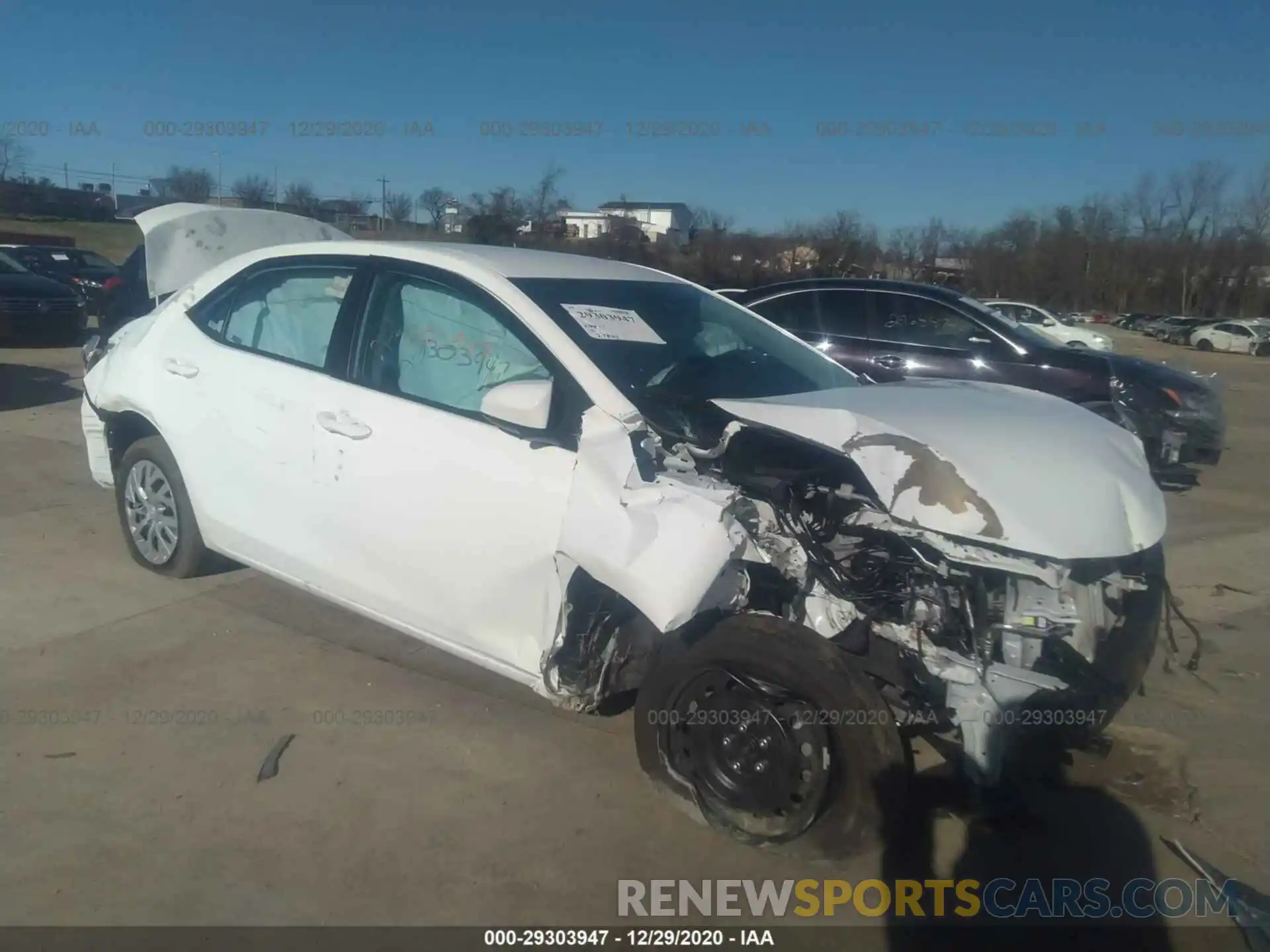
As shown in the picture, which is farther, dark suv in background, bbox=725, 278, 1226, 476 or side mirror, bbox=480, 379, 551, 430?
dark suv in background, bbox=725, 278, 1226, 476

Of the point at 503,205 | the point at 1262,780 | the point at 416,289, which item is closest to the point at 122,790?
the point at 416,289

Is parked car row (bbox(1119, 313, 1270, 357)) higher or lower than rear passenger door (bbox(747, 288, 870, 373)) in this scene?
lower

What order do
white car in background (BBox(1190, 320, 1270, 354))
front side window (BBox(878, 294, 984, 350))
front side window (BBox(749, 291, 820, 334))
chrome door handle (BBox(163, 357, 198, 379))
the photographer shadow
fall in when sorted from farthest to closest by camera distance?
1. white car in background (BBox(1190, 320, 1270, 354))
2. front side window (BBox(749, 291, 820, 334))
3. front side window (BBox(878, 294, 984, 350))
4. chrome door handle (BBox(163, 357, 198, 379))
5. the photographer shadow

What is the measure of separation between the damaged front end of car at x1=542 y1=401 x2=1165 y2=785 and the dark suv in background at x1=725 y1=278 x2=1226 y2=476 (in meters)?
→ 4.93

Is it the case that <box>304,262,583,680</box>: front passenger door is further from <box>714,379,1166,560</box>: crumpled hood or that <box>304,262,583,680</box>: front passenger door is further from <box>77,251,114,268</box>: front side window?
<box>77,251,114,268</box>: front side window

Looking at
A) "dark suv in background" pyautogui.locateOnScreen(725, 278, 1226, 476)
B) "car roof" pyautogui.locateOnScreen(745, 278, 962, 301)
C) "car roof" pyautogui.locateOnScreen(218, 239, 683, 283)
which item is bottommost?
"dark suv in background" pyautogui.locateOnScreen(725, 278, 1226, 476)

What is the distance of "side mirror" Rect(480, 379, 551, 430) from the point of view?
314 centimetres

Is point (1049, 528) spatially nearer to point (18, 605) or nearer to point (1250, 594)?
point (1250, 594)

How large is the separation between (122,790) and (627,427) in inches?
79.1

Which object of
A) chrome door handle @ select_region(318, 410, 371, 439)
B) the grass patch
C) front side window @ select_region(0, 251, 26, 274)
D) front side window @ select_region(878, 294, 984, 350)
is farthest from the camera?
the grass patch

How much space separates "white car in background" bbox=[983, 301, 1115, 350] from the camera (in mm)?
25625

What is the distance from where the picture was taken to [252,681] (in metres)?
4.02

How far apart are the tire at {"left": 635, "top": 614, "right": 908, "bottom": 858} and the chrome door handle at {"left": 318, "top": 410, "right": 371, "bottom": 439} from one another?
1.39 m

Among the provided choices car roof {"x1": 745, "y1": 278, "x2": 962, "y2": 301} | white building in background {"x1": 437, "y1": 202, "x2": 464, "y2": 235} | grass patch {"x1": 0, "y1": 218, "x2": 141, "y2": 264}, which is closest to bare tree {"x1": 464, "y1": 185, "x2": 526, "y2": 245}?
white building in background {"x1": 437, "y1": 202, "x2": 464, "y2": 235}
